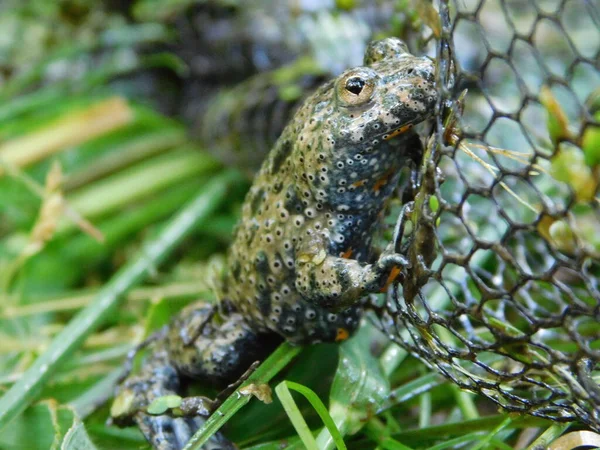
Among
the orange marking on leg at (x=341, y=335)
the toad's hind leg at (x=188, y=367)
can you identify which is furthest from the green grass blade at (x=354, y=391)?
the toad's hind leg at (x=188, y=367)

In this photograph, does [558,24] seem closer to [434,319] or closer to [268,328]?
[434,319]

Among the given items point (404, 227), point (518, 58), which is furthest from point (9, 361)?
point (518, 58)

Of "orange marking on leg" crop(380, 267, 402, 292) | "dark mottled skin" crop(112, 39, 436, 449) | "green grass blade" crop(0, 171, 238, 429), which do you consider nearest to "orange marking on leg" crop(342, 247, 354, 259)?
"dark mottled skin" crop(112, 39, 436, 449)

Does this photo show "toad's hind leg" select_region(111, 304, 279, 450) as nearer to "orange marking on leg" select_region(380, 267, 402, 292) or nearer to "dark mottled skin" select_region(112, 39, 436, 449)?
"dark mottled skin" select_region(112, 39, 436, 449)

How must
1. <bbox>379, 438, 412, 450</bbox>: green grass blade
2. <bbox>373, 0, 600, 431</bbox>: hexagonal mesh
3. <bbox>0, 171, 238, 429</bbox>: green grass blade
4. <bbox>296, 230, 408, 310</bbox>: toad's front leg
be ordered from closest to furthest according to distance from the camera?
1. <bbox>373, 0, 600, 431</bbox>: hexagonal mesh
2. <bbox>296, 230, 408, 310</bbox>: toad's front leg
3. <bbox>379, 438, 412, 450</bbox>: green grass blade
4. <bbox>0, 171, 238, 429</bbox>: green grass blade

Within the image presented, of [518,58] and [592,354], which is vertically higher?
[518,58]

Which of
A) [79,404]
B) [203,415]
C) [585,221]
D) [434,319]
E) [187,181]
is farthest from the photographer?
[187,181]

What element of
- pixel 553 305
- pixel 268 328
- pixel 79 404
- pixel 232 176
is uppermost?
pixel 232 176

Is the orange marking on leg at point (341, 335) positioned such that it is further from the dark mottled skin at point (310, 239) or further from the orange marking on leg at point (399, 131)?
the orange marking on leg at point (399, 131)
